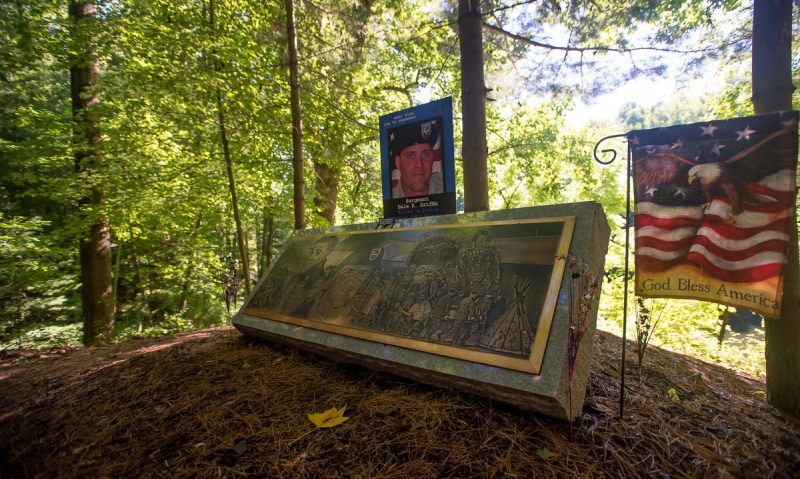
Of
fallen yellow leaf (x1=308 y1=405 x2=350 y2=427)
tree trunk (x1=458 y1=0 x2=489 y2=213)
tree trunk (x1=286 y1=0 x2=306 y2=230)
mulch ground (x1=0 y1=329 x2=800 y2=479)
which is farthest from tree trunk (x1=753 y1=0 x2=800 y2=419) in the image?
tree trunk (x1=286 y1=0 x2=306 y2=230)

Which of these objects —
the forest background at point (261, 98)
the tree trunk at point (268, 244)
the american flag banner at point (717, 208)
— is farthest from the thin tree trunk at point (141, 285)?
the american flag banner at point (717, 208)

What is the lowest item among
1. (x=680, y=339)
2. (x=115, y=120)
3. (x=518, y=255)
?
(x=680, y=339)

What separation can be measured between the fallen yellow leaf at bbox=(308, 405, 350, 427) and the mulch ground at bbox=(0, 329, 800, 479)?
2.0 inches

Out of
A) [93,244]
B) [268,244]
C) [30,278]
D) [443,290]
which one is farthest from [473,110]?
[30,278]

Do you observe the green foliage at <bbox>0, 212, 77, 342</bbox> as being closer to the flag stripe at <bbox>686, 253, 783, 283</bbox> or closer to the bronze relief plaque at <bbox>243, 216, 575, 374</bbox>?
the bronze relief plaque at <bbox>243, 216, 575, 374</bbox>

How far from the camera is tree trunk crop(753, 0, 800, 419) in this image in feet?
8.19

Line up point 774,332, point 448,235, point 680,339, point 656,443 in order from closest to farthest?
point 656,443 < point 774,332 < point 448,235 < point 680,339

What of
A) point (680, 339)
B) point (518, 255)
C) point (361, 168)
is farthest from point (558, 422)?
point (680, 339)

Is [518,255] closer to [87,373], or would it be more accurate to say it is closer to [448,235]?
[448,235]

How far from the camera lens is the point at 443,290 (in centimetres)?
259

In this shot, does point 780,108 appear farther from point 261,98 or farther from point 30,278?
point 30,278

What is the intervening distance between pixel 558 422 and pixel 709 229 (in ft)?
5.13

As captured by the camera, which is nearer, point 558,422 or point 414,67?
point 558,422

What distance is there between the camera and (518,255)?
2.43 m
